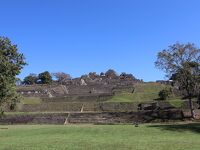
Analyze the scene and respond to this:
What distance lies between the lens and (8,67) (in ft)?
111

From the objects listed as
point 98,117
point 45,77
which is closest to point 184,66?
point 98,117

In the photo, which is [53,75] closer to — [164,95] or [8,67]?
[164,95]

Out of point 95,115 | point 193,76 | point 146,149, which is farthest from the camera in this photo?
point 95,115

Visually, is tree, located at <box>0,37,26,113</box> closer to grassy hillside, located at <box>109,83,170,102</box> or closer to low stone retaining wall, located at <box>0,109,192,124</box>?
low stone retaining wall, located at <box>0,109,192,124</box>

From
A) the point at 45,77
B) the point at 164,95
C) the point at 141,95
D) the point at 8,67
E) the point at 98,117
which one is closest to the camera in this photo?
the point at 8,67

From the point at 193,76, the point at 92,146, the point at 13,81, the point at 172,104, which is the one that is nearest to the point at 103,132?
the point at 13,81

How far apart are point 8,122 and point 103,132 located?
1113 inches

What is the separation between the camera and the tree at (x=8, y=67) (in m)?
33.8

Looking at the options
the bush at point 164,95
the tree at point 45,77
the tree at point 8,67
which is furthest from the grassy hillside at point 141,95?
the tree at point 45,77

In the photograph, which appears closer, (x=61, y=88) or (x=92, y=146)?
(x=92, y=146)

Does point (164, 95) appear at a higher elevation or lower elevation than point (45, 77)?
lower

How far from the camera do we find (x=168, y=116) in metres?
54.8

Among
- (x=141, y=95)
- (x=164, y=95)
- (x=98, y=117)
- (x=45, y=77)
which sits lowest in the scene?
(x=98, y=117)

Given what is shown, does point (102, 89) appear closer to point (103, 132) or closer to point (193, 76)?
point (193, 76)
